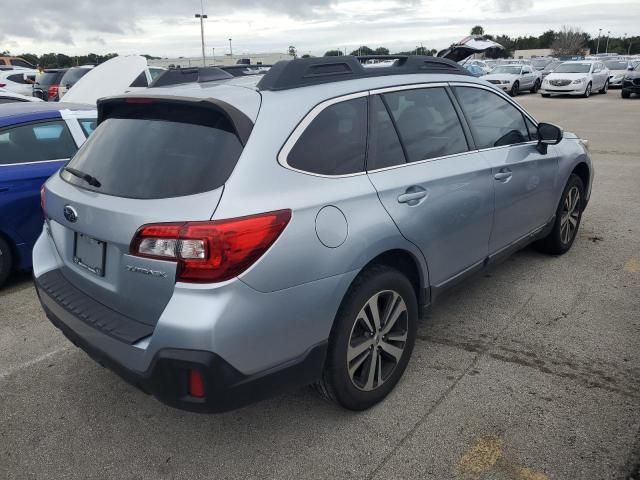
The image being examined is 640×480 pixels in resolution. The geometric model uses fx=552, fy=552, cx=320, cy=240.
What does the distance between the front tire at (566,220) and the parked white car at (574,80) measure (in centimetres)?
2229

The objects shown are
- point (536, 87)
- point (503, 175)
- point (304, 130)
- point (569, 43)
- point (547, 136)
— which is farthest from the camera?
point (569, 43)

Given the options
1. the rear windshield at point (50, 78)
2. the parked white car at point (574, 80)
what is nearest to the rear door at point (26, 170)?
the rear windshield at point (50, 78)

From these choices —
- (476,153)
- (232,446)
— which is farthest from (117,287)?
(476,153)

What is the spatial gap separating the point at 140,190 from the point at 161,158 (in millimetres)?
182

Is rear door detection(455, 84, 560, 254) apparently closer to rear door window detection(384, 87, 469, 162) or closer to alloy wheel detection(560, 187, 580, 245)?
rear door window detection(384, 87, 469, 162)

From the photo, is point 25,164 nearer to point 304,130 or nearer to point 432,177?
point 304,130

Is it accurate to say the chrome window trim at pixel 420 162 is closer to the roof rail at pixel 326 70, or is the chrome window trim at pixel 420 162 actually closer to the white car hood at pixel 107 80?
the roof rail at pixel 326 70

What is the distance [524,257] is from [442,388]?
97.8 inches

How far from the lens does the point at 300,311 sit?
238cm

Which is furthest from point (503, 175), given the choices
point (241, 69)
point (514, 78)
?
point (514, 78)

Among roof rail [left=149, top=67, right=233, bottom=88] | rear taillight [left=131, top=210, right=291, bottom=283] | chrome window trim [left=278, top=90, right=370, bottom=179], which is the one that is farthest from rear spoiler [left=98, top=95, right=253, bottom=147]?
rear taillight [left=131, top=210, right=291, bottom=283]

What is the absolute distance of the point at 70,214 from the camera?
2703mm

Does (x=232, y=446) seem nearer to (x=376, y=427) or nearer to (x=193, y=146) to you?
(x=376, y=427)

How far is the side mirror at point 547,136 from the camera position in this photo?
14.5 feet
